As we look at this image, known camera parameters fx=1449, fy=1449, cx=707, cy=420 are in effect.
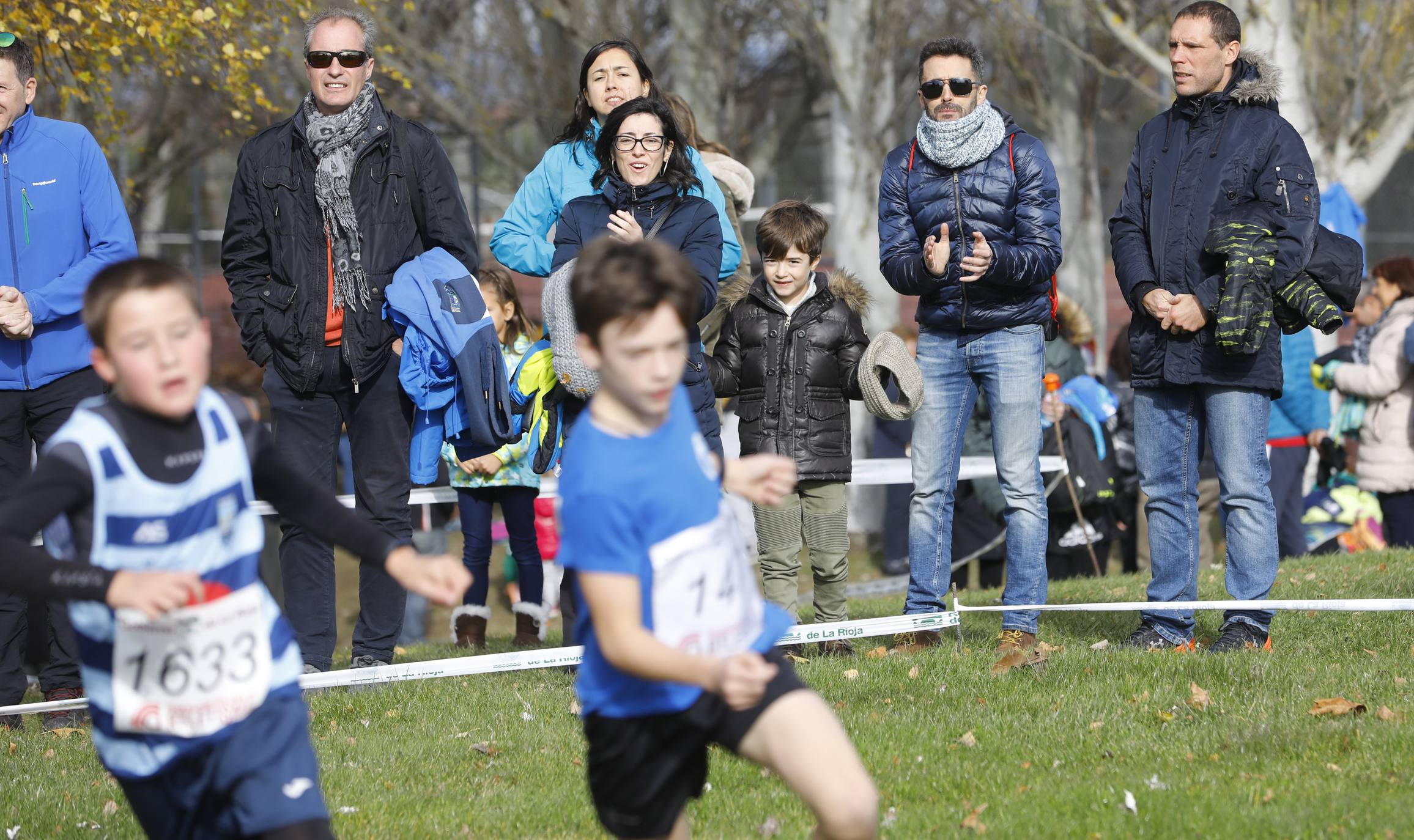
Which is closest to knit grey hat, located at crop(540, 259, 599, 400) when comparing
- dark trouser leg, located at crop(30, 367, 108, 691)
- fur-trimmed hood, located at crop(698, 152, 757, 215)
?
fur-trimmed hood, located at crop(698, 152, 757, 215)

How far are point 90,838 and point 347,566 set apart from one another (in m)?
11.7

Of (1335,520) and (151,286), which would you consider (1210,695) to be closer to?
(151,286)

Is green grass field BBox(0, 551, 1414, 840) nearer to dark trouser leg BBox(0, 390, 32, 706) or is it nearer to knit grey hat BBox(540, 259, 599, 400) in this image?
dark trouser leg BBox(0, 390, 32, 706)

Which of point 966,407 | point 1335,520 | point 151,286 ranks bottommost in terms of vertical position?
point 1335,520

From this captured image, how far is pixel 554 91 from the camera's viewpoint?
19.5 m

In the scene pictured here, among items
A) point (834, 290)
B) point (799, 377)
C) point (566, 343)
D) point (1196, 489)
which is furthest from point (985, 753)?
point (834, 290)

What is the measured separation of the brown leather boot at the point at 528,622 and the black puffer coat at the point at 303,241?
2.45m

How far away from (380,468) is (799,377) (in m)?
1.85

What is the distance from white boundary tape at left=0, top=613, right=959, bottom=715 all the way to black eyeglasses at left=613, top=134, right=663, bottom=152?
2.03 metres

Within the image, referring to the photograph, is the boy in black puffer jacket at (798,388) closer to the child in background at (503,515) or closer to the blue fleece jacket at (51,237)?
the child in background at (503,515)

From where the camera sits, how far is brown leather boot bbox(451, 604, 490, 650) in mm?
8258

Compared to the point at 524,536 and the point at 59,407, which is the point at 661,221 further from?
the point at 524,536

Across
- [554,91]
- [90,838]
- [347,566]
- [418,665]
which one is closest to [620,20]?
[554,91]

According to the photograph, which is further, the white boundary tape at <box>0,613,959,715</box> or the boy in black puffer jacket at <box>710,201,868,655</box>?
the boy in black puffer jacket at <box>710,201,868,655</box>
